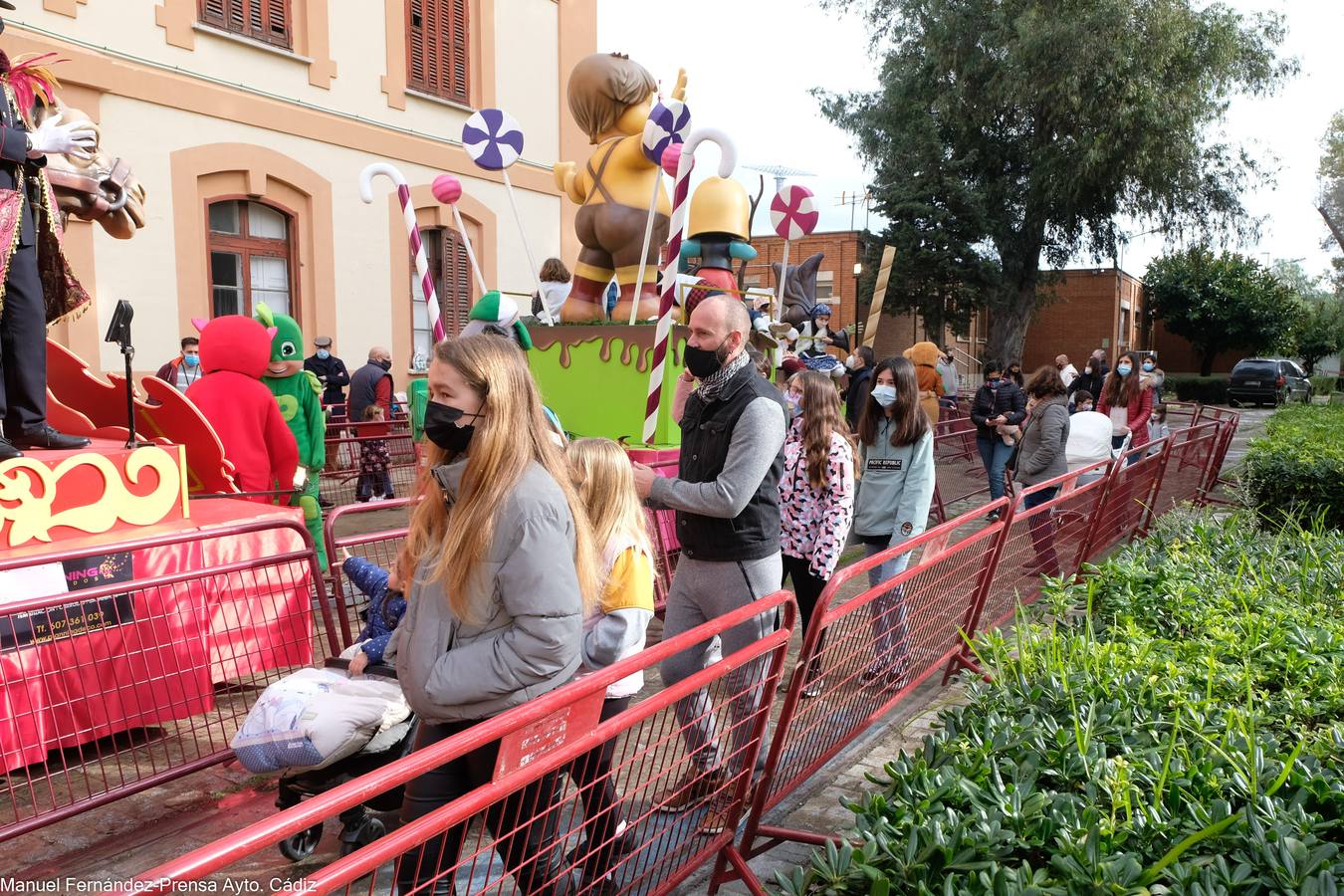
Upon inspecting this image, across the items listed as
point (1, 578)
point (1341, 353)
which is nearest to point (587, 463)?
point (1, 578)

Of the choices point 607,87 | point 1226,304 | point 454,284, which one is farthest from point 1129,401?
point 1226,304

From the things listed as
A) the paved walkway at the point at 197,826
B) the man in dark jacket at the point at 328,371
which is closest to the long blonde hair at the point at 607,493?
the paved walkway at the point at 197,826

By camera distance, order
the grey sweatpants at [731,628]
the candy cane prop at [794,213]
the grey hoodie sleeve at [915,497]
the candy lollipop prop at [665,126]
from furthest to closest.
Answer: the candy cane prop at [794,213]
the candy lollipop prop at [665,126]
the grey hoodie sleeve at [915,497]
the grey sweatpants at [731,628]

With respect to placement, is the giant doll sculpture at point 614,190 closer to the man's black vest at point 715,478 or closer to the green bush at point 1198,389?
the man's black vest at point 715,478

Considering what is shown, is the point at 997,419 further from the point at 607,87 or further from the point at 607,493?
the point at 607,493

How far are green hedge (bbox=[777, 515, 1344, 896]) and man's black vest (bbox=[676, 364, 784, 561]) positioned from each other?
85 cm

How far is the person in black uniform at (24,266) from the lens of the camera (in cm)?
384

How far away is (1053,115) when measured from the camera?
23422mm

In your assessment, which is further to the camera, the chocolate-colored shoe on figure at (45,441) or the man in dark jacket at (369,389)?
the man in dark jacket at (369,389)

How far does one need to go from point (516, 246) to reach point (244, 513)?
37.3 feet

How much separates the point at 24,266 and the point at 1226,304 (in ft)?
143

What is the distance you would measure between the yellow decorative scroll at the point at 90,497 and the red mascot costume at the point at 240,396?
1.21 meters

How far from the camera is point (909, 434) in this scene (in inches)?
→ 195

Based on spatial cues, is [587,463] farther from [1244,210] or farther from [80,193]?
[1244,210]
